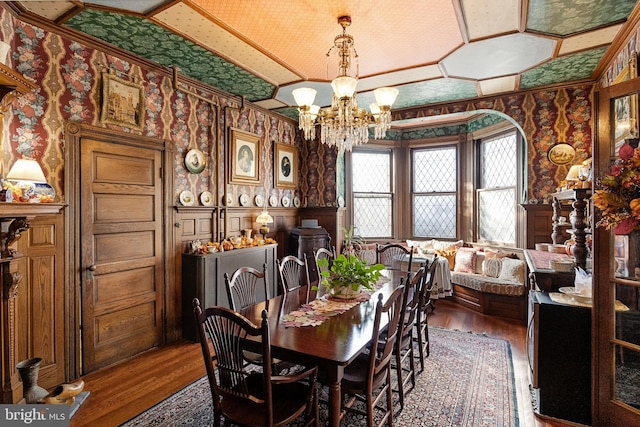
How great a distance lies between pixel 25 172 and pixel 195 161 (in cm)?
178

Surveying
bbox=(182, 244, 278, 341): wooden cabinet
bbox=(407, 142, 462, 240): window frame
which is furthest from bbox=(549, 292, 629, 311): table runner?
bbox=(407, 142, 462, 240): window frame

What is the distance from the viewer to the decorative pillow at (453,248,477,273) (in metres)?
5.02

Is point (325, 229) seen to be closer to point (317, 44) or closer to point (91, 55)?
point (317, 44)

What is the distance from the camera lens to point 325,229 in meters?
5.45

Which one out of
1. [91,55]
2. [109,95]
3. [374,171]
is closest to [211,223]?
[109,95]

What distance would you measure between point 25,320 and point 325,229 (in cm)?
382

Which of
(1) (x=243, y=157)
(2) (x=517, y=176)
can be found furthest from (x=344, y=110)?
(2) (x=517, y=176)

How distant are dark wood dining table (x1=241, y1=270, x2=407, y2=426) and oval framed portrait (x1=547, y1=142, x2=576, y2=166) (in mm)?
3119

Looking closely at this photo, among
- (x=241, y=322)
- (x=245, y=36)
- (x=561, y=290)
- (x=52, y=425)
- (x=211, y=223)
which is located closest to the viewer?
(x=241, y=322)

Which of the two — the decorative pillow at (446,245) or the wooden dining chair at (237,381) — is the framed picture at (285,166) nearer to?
the decorative pillow at (446,245)

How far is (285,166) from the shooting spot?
536cm

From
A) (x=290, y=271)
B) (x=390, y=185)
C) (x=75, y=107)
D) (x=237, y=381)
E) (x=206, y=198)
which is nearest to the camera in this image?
(x=237, y=381)

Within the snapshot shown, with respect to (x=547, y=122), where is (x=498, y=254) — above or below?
below

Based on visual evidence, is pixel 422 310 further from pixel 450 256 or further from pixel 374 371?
pixel 450 256
